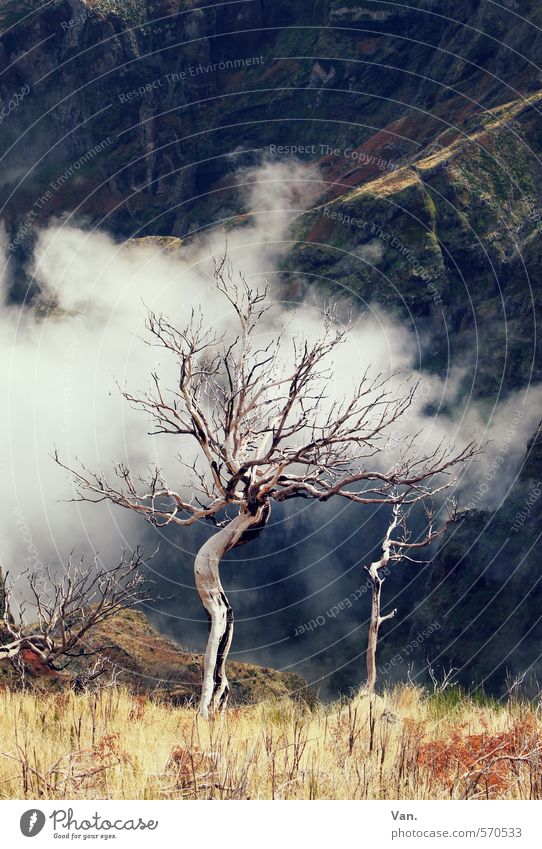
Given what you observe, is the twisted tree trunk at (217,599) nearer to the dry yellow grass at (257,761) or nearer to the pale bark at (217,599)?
the pale bark at (217,599)

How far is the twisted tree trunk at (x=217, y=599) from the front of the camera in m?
15.3

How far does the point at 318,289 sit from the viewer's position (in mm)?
63188

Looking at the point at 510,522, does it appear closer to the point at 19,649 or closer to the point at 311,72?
the point at 19,649

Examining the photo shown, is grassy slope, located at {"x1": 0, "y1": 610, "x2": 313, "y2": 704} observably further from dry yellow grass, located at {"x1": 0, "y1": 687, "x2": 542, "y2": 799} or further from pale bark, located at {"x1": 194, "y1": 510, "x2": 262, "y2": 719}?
dry yellow grass, located at {"x1": 0, "y1": 687, "x2": 542, "y2": 799}

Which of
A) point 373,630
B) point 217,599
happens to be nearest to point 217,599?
point 217,599

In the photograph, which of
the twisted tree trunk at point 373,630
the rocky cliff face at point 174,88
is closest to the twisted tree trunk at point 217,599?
the twisted tree trunk at point 373,630

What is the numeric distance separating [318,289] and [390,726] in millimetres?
53111

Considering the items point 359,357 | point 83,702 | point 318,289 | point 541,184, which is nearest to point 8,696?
point 83,702

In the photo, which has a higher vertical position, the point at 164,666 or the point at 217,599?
the point at 217,599

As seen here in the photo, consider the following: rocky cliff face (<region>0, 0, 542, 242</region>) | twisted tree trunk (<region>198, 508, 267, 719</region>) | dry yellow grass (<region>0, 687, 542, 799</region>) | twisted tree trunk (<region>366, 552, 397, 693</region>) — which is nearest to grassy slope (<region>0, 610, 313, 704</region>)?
twisted tree trunk (<region>366, 552, 397, 693</region>)

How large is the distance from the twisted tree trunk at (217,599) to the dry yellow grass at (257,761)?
2.78 meters

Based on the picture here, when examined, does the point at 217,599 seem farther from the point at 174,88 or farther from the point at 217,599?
the point at 174,88

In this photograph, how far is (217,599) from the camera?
1553cm

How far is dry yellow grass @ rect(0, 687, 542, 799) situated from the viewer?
30.5ft
